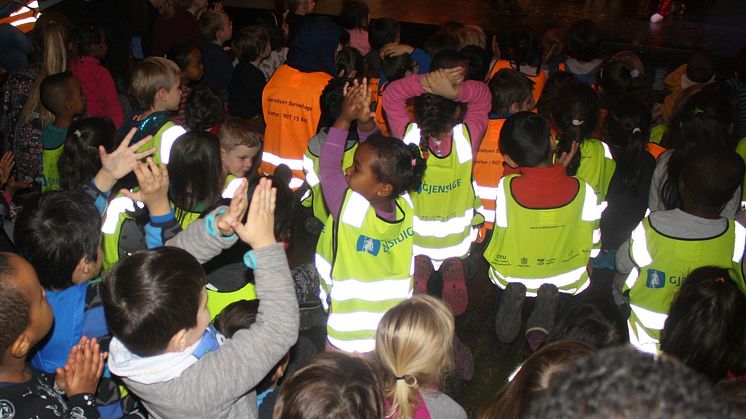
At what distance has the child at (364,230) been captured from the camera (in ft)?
10.1

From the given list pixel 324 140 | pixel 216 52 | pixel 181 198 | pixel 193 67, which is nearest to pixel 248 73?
pixel 193 67

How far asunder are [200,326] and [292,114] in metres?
3.21

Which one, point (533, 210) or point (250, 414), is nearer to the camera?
point (250, 414)

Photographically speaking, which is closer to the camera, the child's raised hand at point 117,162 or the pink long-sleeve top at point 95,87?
the child's raised hand at point 117,162

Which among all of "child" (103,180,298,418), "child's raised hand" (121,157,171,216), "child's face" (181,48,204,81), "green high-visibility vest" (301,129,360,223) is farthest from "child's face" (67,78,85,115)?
"child" (103,180,298,418)

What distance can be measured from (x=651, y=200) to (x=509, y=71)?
1.37m

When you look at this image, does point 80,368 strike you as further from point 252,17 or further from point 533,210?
point 252,17

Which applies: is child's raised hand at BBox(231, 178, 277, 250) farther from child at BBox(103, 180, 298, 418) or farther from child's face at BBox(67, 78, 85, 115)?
child's face at BBox(67, 78, 85, 115)

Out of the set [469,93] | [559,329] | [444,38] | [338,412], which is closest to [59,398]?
[338,412]

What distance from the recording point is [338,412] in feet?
5.95

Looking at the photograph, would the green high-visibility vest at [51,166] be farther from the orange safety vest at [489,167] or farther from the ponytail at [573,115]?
the ponytail at [573,115]

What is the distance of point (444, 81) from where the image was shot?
3.69 m

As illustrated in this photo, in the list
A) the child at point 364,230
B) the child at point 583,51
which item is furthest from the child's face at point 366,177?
the child at point 583,51

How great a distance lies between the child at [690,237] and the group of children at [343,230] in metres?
0.01
